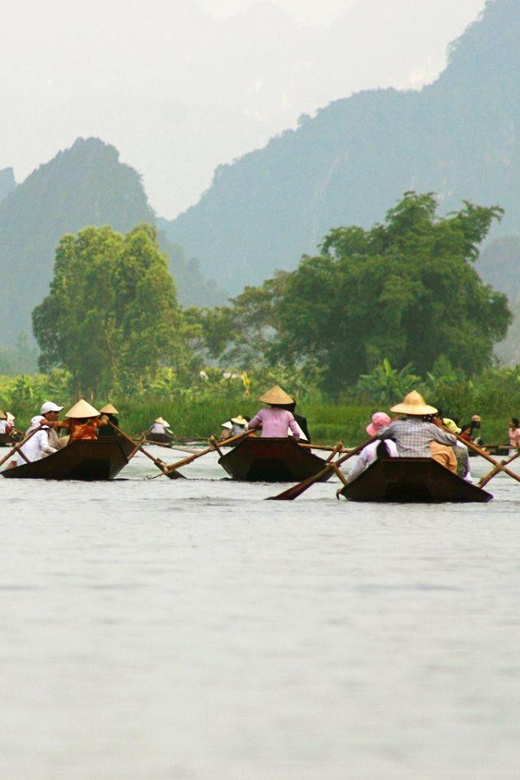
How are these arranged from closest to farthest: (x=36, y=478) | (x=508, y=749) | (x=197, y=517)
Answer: (x=508, y=749)
(x=197, y=517)
(x=36, y=478)

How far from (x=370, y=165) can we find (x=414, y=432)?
173 m

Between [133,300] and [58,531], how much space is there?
5432 cm

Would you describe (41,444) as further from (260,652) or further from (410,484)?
(260,652)

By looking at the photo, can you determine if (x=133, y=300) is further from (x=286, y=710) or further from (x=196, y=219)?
(x=196, y=219)

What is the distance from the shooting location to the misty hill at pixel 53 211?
172 metres

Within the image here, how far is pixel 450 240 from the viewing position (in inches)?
1950

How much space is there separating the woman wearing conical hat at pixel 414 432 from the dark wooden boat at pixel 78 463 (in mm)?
4659

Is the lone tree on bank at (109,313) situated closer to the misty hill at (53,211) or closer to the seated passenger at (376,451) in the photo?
the seated passenger at (376,451)

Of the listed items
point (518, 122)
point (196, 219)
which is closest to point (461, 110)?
point (518, 122)

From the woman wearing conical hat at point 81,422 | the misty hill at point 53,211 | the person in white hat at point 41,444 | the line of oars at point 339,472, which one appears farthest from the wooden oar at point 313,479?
the misty hill at point 53,211

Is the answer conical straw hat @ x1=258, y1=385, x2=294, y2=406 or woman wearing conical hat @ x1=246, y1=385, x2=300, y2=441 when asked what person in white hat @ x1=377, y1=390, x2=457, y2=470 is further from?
woman wearing conical hat @ x1=246, y1=385, x2=300, y2=441

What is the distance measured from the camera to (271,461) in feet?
58.4

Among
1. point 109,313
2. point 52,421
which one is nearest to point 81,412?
point 52,421

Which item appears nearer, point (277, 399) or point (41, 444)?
point (277, 399)
